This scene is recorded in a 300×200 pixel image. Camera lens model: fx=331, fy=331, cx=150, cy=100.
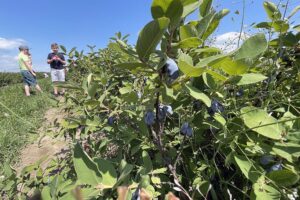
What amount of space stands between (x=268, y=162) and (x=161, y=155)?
292 millimetres

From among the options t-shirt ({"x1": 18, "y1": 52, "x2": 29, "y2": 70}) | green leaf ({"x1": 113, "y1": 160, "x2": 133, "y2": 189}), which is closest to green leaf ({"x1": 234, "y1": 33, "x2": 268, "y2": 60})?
green leaf ({"x1": 113, "y1": 160, "x2": 133, "y2": 189})

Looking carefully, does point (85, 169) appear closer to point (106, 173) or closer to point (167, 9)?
point (106, 173)

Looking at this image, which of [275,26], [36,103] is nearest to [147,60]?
[275,26]

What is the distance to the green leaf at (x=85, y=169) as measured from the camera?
0.68 meters

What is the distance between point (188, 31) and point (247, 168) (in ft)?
1.18

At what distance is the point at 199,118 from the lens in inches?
37.8

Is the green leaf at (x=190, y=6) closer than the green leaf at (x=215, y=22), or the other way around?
the green leaf at (x=190, y=6)

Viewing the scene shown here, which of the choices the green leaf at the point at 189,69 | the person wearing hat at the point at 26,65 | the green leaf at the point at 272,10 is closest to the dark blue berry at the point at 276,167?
the green leaf at the point at 189,69

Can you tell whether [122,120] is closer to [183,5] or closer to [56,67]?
[183,5]

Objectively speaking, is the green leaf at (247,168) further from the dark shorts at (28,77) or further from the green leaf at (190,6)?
the dark shorts at (28,77)

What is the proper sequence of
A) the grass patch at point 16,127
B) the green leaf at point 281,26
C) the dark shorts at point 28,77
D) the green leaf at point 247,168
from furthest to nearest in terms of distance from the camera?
the dark shorts at point 28,77 < the grass patch at point 16,127 < the green leaf at point 281,26 < the green leaf at point 247,168

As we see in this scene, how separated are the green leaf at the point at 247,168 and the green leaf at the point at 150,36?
0.36 m

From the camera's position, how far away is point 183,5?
0.65m

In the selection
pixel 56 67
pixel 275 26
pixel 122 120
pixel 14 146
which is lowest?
pixel 14 146
